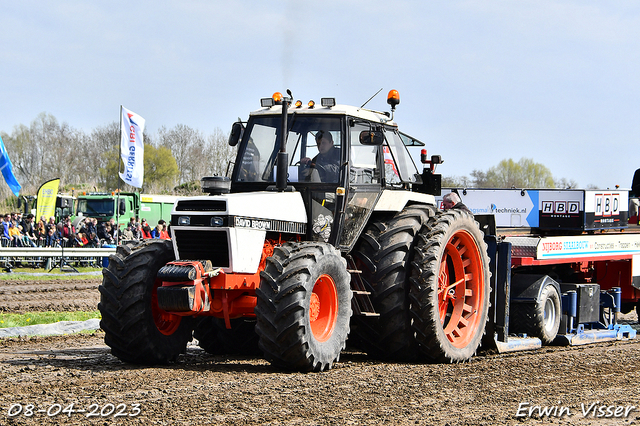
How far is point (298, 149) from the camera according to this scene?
26.2 feet

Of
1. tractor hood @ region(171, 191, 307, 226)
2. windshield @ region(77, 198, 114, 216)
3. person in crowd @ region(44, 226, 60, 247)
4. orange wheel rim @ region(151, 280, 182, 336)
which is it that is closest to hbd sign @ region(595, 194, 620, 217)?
tractor hood @ region(171, 191, 307, 226)

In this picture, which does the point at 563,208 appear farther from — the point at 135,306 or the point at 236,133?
the point at 135,306

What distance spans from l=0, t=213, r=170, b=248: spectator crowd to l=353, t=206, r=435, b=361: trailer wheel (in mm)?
17127

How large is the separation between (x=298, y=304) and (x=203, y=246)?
122 cm

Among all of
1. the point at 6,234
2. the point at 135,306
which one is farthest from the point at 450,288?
the point at 6,234

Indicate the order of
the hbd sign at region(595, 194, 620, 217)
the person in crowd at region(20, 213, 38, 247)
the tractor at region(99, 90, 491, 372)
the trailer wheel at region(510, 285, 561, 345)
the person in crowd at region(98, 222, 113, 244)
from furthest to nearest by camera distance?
the person in crowd at region(98, 222, 113, 244), the person in crowd at region(20, 213, 38, 247), the hbd sign at region(595, 194, 620, 217), the trailer wheel at region(510, 285, 561, 345), the tractor at region(99, 90, 491, 372)

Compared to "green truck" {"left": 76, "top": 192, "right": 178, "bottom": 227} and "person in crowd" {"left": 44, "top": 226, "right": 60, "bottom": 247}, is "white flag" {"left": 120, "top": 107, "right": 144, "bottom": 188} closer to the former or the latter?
"person in crowd" {"left": 44, "top": 226, "right": 60, "bottom": 247}

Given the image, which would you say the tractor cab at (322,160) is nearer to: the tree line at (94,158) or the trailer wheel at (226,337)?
the trailer wheel at (226,337)

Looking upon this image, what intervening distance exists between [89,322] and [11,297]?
5.40 m

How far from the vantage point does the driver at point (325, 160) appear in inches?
309

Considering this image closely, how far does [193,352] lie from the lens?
9.05 m

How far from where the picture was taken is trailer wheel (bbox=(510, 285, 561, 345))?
970 cm

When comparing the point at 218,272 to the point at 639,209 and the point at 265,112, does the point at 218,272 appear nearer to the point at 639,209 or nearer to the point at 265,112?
the point at 265,112

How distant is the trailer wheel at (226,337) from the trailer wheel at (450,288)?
6.93 ft
